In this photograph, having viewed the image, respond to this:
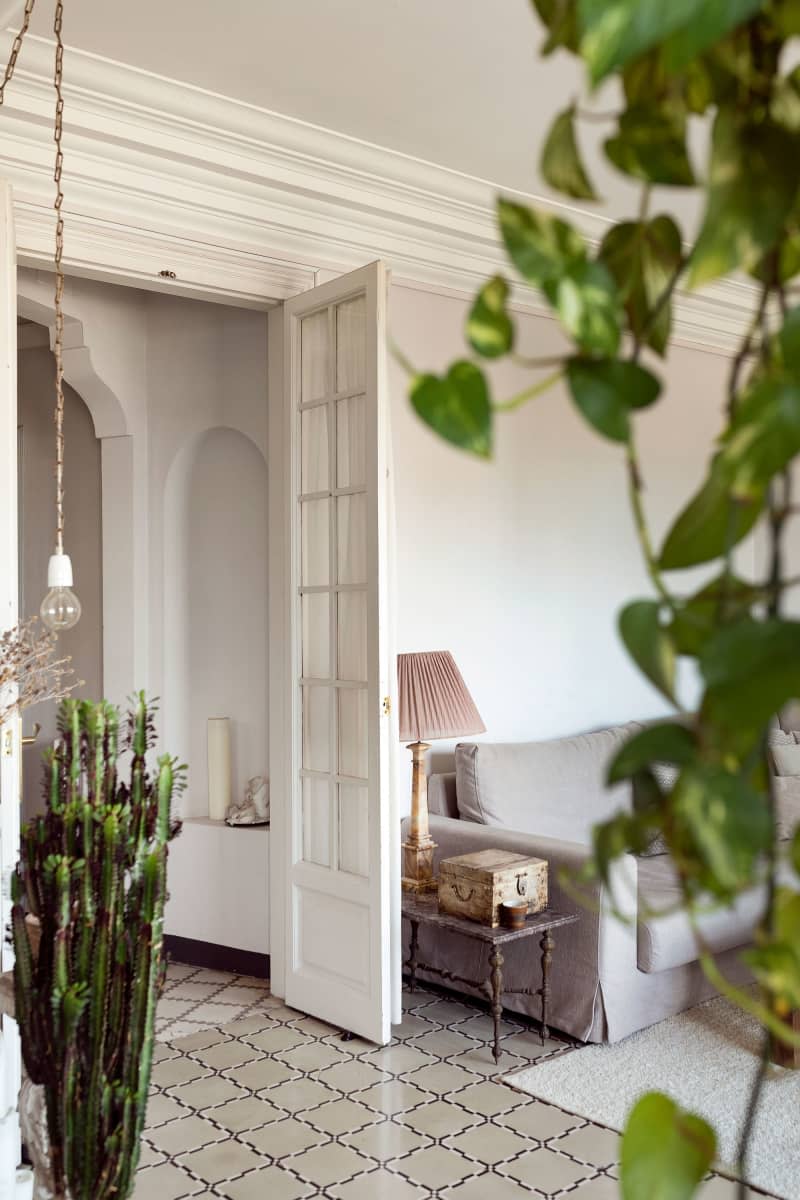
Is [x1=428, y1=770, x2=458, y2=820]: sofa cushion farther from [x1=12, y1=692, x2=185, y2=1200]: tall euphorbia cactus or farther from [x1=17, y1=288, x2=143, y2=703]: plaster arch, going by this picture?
[x1=12, y1=692, x2=185, y2=1200]: tall euphorbia cactus

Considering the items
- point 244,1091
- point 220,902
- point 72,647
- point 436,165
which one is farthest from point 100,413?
point 244,1091

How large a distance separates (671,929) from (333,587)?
180cm

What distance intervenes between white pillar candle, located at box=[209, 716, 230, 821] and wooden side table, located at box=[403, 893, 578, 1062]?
1142 millimetres

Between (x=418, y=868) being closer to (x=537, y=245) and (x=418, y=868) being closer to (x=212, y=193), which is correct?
(x=212, y=193)

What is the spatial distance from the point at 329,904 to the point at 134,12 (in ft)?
10.4

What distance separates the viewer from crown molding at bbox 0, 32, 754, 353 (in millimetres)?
3650

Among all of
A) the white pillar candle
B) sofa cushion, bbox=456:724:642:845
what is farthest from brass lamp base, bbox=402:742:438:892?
the white pillar candle

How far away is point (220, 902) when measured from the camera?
486 centimetres

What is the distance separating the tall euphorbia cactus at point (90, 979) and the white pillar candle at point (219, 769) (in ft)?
10.7

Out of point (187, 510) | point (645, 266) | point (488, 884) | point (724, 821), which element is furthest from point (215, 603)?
point (724, 821)

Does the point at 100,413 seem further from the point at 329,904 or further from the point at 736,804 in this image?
the point at 736,804

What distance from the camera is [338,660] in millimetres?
4180

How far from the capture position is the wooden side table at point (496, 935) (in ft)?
12.3

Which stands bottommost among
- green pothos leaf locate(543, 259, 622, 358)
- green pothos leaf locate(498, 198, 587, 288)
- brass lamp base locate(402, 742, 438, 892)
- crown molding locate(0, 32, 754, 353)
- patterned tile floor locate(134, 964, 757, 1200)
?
patterned tile floor locate(134, 964, 757, 1200)
